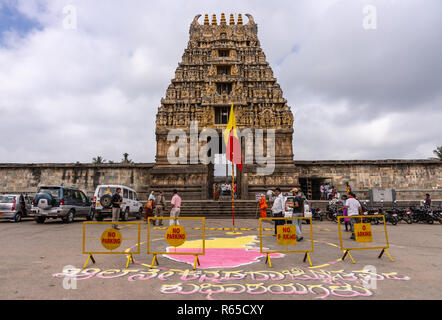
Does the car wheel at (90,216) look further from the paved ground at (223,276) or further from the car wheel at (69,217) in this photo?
the paved ground at (223,276)

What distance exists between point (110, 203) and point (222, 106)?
619 inches

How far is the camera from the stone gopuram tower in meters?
24.0

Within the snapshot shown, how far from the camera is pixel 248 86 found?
90.4ft

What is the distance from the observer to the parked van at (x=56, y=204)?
527 inches

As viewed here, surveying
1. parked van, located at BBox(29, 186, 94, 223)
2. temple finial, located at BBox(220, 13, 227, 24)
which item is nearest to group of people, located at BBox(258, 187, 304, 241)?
parked van, located at BBox(29, 186, 94, 223)

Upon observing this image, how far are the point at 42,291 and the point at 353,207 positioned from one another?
9.91 meters

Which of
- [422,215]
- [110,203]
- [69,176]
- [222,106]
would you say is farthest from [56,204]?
[422,215]

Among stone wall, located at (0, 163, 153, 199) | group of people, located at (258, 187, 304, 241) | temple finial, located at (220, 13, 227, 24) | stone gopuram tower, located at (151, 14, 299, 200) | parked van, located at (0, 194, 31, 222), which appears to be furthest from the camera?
temple finial, located at (220, 13, 227, 24)

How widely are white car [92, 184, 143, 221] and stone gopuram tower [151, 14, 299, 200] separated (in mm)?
6607

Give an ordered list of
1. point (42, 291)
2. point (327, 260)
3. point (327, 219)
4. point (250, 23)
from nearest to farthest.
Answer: point (42, 291)
point (327, 260)
point (327, 219)
point (250, 23)

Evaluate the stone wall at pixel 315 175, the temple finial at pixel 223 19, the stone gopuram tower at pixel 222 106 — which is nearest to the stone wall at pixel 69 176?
the stone wall at pixel 315 175

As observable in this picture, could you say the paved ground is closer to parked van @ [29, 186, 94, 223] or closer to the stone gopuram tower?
parked van @ [29, 186, 94, 223]
